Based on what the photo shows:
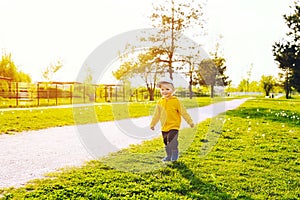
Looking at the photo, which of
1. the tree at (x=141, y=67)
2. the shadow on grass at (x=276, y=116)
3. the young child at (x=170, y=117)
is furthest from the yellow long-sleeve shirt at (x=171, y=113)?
the tree at (x=141, y=67)

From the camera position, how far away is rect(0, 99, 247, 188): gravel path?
16.8 feet

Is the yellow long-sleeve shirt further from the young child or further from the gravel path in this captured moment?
the gravel path

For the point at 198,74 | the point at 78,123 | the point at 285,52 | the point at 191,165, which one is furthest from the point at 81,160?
the point at 285,52

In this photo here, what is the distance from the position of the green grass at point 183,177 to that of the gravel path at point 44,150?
0.40m

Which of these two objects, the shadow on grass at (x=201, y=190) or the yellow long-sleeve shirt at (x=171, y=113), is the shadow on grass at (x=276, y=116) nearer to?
the yellow long-sleeve shirt at (x=171, y=113)

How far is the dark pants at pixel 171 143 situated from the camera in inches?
228

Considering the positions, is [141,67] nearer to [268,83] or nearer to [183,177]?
[183,177]

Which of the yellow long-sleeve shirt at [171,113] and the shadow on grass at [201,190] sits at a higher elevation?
the yellow long-sleeve shirt at [171,113]

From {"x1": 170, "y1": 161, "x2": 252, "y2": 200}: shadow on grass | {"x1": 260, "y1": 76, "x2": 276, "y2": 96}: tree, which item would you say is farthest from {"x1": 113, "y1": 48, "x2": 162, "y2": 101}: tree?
{"x1": 260, "y1": 76, "x2": 276, "y2": 96}: tree

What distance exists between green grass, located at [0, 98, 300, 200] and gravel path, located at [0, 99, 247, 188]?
1.32ft

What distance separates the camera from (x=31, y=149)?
23.4 ft

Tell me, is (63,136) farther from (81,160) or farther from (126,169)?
(126,169)

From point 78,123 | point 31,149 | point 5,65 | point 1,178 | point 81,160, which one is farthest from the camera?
point 5,65

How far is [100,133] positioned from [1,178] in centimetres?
521
